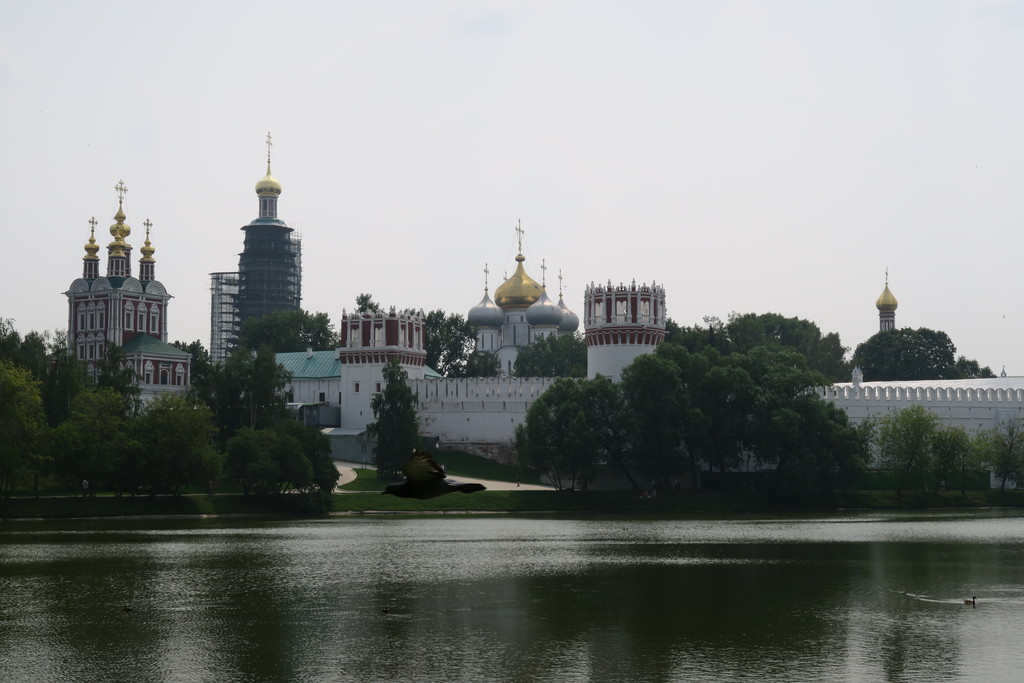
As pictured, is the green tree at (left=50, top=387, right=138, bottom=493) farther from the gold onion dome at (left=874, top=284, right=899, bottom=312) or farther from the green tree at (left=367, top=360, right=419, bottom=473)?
the gold onion dome at (left=874, top=284, right=899, bottom=312)

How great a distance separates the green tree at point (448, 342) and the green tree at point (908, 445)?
51.6 meters

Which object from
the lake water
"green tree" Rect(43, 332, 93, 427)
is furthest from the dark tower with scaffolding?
the lake water

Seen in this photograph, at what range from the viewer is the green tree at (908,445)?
71.5 metres

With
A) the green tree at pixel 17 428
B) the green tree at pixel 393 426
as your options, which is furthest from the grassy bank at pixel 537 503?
the green tree at pixel 393 426

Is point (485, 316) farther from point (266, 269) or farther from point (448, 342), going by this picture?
point (266, 269)

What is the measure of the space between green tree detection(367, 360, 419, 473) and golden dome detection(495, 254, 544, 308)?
152 ft

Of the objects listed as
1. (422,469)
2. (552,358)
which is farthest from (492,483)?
(422,469)

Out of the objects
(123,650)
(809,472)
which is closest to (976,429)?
(809,472)

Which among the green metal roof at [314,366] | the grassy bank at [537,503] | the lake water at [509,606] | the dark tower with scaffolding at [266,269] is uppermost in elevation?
the dark tower with scaffolding at [266,269]

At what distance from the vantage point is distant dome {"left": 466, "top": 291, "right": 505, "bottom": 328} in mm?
121812

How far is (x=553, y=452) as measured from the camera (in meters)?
68.8

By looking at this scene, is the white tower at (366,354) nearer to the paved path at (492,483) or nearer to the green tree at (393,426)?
the paved path at (492,483)

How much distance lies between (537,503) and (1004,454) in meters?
27.8

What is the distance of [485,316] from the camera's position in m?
122
